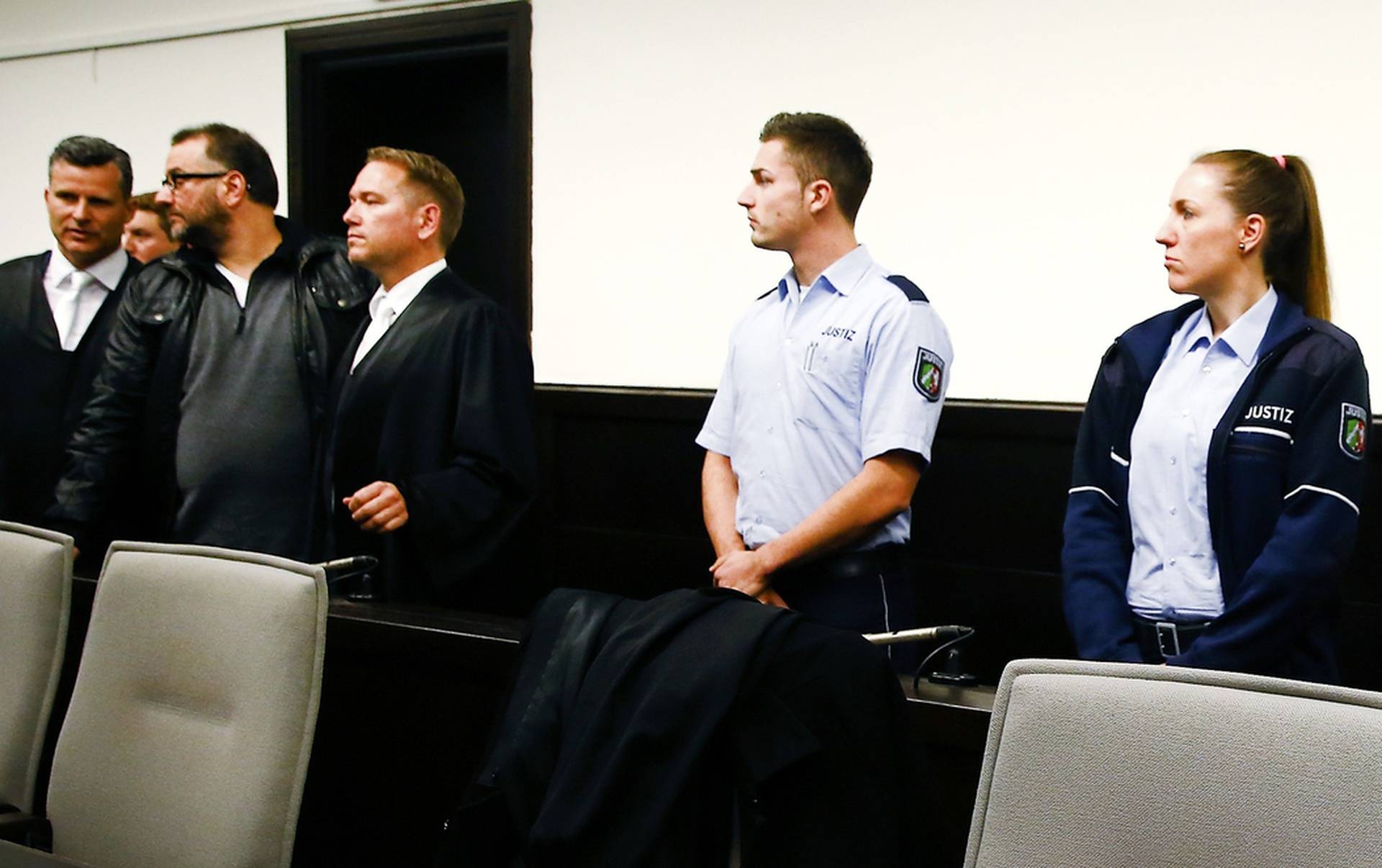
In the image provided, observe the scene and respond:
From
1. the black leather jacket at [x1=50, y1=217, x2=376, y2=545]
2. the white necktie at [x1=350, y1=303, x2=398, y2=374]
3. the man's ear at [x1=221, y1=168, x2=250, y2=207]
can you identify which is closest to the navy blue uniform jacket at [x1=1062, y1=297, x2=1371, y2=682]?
the white necktie at [x1=350, y1=303, x2=398, y2=374]

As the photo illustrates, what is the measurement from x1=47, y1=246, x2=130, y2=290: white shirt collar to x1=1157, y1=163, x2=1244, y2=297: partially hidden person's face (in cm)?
283

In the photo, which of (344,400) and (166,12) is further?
(166,12)

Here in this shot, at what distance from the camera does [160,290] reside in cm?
334

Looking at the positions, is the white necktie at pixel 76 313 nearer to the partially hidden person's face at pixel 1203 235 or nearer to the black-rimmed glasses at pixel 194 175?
the black-rimmed glasses at pixel 194 175

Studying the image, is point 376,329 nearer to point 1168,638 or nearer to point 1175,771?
point 1168,638

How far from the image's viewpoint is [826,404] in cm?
257

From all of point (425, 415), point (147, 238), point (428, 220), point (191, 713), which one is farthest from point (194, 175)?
point (191, 713)

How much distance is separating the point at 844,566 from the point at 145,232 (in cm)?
266

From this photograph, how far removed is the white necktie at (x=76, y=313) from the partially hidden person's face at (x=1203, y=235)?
2875 millimetres

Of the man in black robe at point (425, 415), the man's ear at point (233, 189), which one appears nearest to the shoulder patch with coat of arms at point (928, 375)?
the man in black robe at point (425, 415)

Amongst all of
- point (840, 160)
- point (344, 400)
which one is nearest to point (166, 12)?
point (344, 400)

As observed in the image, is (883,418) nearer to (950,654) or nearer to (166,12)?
(950,654)

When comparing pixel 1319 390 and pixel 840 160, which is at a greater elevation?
pixel 840 160

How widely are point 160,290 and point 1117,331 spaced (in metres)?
2.29
